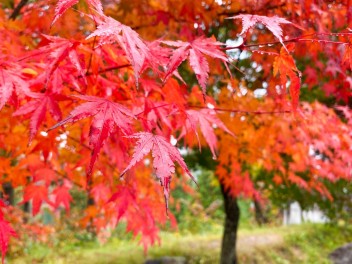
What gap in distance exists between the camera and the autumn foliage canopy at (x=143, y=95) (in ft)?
3.97

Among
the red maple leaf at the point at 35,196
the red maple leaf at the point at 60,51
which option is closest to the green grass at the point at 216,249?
the red maple leaf at the point at 35,196

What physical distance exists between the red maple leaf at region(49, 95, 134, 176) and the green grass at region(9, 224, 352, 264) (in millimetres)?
6204

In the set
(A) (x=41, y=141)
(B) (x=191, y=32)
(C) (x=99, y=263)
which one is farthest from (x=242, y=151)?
(C) (x=99, y=263)

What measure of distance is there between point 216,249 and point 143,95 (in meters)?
6.21

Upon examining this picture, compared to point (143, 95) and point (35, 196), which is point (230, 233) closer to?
point (35, 196)

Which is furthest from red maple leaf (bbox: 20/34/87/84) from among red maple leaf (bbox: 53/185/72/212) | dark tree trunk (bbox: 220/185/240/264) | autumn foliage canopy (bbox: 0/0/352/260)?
dark tree trunk (bbox: 220/185/240/264)

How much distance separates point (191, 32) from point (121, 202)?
5.65 feet

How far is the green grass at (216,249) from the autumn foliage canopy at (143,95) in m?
2.72

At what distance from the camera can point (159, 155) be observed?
1.08 m

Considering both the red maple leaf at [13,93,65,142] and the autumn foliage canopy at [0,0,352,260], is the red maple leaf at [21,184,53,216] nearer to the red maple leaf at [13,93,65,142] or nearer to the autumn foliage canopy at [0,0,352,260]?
the autumn foliage canopy at [0,0,352,260]

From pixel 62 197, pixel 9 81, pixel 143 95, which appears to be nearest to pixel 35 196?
pixel 62 197

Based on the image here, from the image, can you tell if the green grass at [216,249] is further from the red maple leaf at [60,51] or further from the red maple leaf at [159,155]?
the red maple leaf at [159,155]

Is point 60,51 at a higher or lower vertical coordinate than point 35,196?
higher

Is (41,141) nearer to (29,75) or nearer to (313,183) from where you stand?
(29,75)
